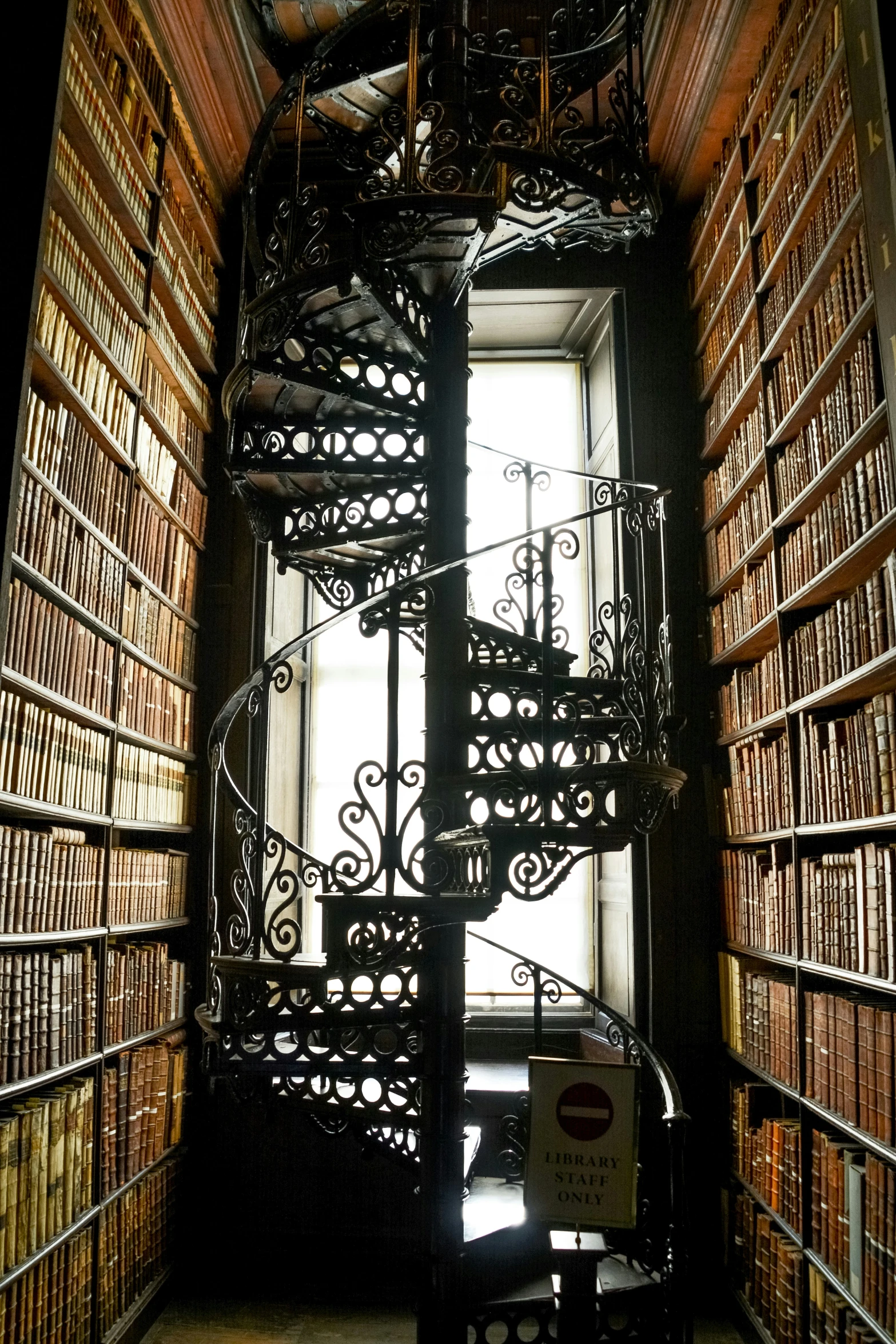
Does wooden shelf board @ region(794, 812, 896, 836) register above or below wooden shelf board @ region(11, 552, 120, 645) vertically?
below

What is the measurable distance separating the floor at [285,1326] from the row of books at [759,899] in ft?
4.39

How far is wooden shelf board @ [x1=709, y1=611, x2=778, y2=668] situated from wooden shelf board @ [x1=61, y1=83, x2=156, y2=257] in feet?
8.07

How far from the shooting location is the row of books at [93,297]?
116 inches

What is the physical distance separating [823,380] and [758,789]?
4.49 ft

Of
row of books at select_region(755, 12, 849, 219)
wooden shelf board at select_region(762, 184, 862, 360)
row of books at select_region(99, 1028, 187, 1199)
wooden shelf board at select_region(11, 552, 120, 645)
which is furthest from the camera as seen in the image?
row of books at select_region(99, 1028, 187, 1199)

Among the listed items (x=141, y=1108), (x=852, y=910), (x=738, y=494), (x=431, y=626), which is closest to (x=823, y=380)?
(x=738, y=494)

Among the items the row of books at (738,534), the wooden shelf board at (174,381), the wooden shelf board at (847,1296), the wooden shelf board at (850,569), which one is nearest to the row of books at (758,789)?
the wooden shelf board at (850,569)

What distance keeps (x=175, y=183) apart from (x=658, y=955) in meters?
3.56

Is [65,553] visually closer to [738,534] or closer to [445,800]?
[445,800]

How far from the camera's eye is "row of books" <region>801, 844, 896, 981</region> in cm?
251

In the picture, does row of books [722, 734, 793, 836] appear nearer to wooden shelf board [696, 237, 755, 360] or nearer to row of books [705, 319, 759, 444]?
row of books [705, 319, 759, 444]

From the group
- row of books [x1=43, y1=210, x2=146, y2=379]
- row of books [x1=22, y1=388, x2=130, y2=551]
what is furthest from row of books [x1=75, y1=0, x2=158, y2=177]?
row of books [x1=22, y1=388, x2=130, y2=551]

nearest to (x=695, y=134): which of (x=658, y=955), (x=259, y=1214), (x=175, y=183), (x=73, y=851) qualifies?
(x=175, y=183)

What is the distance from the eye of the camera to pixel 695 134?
14.1 ft
